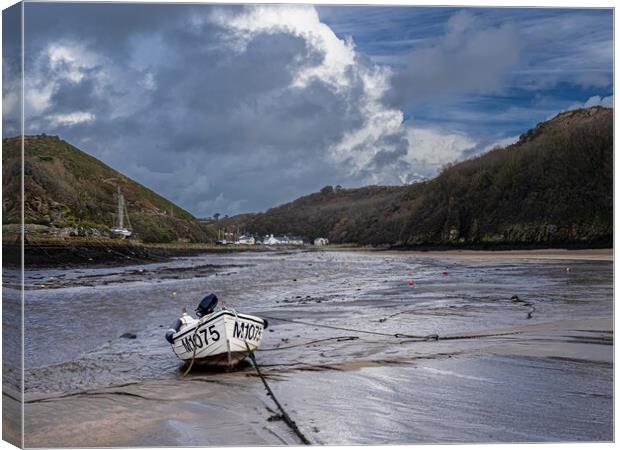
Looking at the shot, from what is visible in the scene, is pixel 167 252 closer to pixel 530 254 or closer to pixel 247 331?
pixel 530 254

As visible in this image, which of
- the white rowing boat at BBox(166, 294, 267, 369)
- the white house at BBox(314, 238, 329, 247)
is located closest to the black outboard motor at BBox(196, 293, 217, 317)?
the white rowing boat at BBox(166, 294, 267, 369)

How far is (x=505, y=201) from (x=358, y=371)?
5.98 metres

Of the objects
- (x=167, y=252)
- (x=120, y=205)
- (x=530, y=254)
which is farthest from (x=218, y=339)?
(x=167, y=252)

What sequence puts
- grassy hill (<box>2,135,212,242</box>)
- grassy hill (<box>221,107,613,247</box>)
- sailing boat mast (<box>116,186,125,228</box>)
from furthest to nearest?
sailing boat mast (<box>116,186,125,228</box>), grassy hill (<box>221,107,613,247</box>), grassy hill (<box>2,135,212,242</box>)

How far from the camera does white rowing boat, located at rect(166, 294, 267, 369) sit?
9.05 m

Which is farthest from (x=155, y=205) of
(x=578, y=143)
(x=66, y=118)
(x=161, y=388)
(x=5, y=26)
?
(x=578, y=143)

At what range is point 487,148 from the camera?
30.8 ft

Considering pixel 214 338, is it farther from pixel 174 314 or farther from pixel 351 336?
pixel 174 314

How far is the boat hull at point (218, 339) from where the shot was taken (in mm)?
9047

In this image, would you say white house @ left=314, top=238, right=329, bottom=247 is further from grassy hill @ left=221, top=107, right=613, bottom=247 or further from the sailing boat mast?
the sailing boat mast

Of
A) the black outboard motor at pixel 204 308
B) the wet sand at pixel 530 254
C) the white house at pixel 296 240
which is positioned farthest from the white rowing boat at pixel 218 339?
the wet sand at pixel 530 254

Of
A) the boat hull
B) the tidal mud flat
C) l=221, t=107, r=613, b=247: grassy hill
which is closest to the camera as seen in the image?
the tidal mud flat

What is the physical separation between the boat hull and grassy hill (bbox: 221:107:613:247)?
209 cm

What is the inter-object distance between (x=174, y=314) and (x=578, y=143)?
945 centimetres
